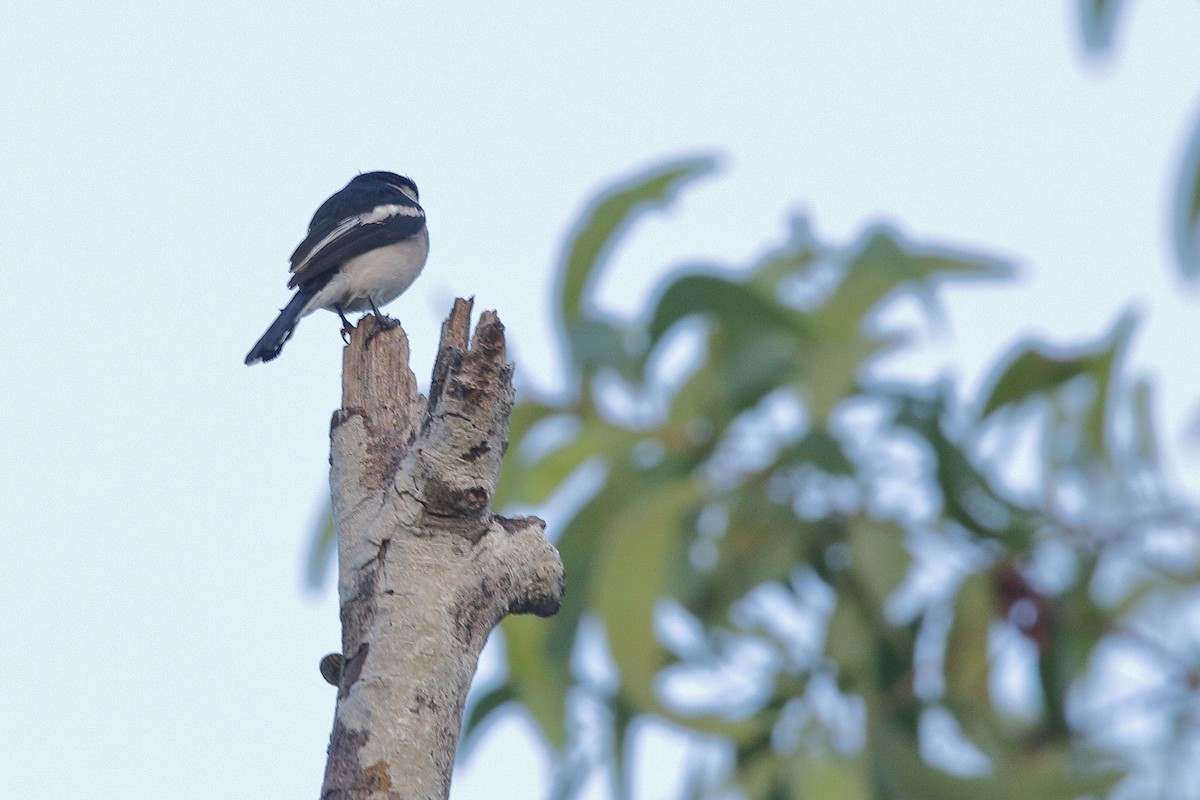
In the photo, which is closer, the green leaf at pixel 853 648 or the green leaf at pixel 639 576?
the green leaf at pixel 639 576

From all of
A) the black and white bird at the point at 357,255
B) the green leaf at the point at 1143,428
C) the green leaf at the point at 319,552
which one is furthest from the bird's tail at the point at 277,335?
the green leaf at the point at 1143,428

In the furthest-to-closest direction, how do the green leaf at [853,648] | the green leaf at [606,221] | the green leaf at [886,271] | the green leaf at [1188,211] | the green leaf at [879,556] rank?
the green leaf at [886,271]
the green leaf at [606,221]
the green leaf at [853,648]
the green leaf at [879,556]
the green leaf at [1188,211]

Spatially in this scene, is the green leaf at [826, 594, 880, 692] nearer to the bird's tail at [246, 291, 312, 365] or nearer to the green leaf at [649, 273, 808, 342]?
the green leaf at [649, 273, 808, 342]

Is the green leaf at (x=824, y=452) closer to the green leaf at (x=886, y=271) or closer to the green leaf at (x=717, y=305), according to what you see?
the green leaf at (x=717, y=305)


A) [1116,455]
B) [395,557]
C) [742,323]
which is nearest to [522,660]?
[742,323]

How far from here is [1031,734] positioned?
22.8 feet

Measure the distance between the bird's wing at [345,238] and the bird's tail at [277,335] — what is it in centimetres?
22

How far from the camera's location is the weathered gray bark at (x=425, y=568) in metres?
2.47

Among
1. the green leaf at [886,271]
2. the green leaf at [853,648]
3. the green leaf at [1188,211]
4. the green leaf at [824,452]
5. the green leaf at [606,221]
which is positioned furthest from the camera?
the green leaf at [886,271]

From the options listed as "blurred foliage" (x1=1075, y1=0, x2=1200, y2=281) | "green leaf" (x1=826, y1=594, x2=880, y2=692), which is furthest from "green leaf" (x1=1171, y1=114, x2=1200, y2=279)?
"green leaf" (x1=826, y1=594, x2=880, y2=692)

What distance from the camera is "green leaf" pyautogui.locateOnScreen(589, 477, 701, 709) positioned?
5.68m

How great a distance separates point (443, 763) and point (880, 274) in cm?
485

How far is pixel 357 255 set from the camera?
5.84 m

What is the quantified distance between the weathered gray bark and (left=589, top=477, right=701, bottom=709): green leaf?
2637 mm
